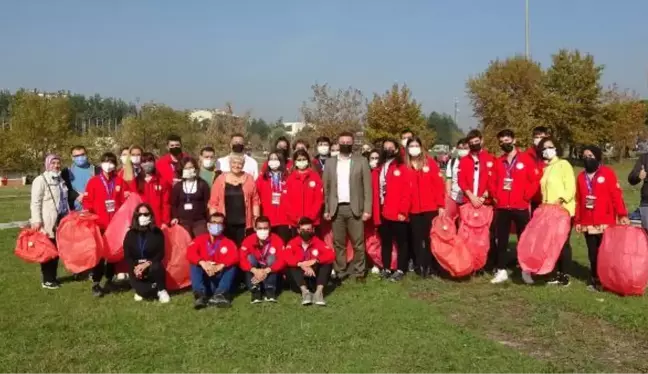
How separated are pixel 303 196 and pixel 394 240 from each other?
162 centimetres

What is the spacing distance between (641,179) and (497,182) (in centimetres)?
182

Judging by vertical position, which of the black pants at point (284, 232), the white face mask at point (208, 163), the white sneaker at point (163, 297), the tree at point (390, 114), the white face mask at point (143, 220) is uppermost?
the tree at point (390, 114)

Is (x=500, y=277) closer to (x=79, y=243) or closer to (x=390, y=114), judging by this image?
(x=79, y=243)

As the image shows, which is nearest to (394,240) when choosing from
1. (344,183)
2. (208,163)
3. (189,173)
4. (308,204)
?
(344,183)

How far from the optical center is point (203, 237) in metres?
7.74

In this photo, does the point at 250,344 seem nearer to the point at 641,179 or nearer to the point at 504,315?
the point at 504,315

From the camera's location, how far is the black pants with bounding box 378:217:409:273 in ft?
28.4

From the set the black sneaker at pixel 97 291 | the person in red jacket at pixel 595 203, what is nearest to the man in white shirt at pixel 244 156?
the black sneaker at pixel 97 291

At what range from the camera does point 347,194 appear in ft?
27.6

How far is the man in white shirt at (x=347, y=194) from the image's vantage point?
838 centimetres

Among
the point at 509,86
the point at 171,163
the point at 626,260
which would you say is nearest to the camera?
the point at 626,260

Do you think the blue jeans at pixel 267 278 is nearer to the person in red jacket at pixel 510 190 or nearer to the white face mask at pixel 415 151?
the white face mask at pixel 415 151

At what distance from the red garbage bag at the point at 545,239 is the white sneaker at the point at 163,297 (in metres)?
4.62

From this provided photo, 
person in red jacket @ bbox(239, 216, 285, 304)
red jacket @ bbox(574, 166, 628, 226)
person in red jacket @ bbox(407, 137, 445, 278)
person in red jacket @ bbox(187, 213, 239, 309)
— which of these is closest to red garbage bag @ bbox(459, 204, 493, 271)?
person in red jacket @ bbox(407, 137, 445, 278)
